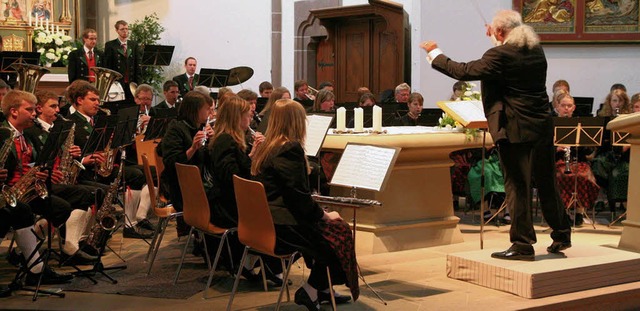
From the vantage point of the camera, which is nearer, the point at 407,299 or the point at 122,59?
the point at 407,299

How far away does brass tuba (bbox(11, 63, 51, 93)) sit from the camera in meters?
8.95

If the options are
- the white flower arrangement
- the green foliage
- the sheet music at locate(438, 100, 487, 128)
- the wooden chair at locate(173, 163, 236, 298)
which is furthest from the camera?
the green foliage

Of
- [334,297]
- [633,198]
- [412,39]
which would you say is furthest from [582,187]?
[412,39]

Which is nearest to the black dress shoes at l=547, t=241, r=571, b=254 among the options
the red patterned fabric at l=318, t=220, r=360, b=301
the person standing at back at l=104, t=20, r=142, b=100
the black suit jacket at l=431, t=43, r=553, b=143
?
the black suit jacket at l=431, t=43, r=553, b=143

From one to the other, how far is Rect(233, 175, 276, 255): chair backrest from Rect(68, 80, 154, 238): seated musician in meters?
1.76

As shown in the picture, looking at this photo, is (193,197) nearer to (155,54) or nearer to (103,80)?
(103,80)

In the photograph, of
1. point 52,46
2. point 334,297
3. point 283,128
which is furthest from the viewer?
point 52,46

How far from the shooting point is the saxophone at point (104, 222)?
20.8 ft

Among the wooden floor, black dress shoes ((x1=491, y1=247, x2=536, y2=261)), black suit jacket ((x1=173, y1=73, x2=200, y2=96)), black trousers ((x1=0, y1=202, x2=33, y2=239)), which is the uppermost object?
black suit jacket ((x1=173, y1=73, x2=200, y2=96))

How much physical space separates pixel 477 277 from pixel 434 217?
147 centimetres

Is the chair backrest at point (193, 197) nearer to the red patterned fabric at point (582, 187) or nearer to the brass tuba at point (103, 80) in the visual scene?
the brass tuba at point (103, 80)

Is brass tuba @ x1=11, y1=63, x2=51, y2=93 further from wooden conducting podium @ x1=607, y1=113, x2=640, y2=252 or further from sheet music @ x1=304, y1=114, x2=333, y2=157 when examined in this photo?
wooden conducting podium @ x1=607, y1=113, x2=640, y2=252

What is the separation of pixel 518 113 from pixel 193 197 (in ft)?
7.14

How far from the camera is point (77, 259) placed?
6.47 meters
